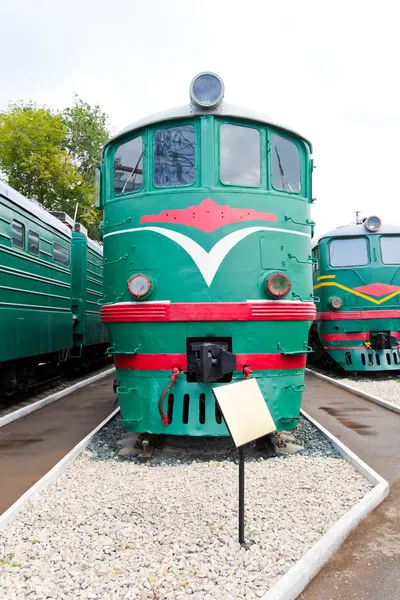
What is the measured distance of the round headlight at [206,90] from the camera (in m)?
5.88

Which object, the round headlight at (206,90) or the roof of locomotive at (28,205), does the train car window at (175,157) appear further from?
the roof of locomotive at (28,205)

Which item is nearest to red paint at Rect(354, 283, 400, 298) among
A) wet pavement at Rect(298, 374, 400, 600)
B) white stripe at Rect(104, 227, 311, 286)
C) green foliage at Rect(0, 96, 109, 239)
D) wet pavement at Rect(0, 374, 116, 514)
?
wet pavement at Rect(298, 374, 400, 600)

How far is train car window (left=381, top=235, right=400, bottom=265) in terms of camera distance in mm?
12961

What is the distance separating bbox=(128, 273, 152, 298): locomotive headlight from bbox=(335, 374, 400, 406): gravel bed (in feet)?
19.1

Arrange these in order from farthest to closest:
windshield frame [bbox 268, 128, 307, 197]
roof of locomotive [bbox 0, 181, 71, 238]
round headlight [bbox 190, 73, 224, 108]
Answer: roof of locomotive [bbox 0, 181, 71, 238]
windshield frame [bbox 268, 128, 307, 197]
round headlight [bbox 190, 73, 224, 108]

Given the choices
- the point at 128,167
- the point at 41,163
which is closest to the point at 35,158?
the point at 41,163

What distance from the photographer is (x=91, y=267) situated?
14117 millimetres

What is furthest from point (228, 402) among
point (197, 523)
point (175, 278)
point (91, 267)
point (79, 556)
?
point (91, 267)

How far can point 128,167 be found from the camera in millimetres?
6430

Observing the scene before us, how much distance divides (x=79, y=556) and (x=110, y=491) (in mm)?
1337

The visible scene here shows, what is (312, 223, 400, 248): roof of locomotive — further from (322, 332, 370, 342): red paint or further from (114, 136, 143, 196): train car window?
(114, 136, 143, 196): train car window

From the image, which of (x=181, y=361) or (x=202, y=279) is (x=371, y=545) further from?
(x=202, y=279)

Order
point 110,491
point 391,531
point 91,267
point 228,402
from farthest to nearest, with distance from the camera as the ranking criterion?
point 91,267
point 110,491
point 391,531
point 228,402

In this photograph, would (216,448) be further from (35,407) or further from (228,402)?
(35,407)
